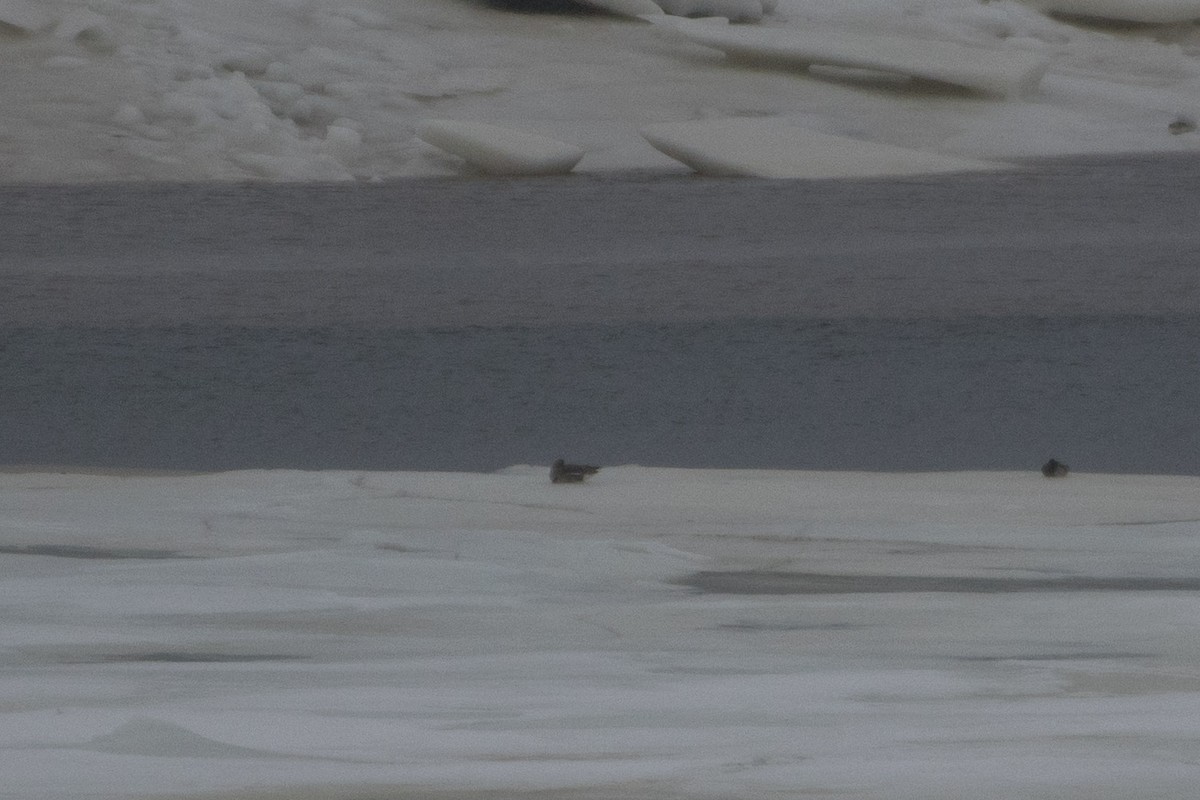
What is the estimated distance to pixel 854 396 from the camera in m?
7.00

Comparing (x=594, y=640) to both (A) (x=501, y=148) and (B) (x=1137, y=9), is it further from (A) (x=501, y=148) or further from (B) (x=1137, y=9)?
(B) (x=1137, y=9)

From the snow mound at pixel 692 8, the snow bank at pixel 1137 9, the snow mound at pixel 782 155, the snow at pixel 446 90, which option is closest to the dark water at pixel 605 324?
the snow mound at pixel 782 155

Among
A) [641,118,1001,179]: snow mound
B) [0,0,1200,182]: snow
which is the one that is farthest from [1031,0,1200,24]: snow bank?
[641,118,1001,179]: snow mound

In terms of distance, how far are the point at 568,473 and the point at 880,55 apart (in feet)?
38.6

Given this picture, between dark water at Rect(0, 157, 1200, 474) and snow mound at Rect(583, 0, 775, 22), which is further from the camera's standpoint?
snow mound at Rect(583, 0, 775, 22)

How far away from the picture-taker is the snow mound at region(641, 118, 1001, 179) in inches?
552

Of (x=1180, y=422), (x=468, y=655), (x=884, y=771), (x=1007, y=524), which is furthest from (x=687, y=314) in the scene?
(x=884, y=771)

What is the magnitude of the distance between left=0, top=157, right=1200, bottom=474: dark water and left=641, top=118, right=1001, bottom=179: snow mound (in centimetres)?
38

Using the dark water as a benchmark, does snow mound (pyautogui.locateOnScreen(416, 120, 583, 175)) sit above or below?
above

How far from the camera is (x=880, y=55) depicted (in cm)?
1588

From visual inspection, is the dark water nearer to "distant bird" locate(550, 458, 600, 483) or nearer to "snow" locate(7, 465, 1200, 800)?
"distant bird" locate(550, 458, 600, 483)

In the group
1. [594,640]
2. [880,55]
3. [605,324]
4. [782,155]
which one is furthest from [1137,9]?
[594,640]

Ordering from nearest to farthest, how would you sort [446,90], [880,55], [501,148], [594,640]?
[594,640], [501,148], [446,90], [880,55]

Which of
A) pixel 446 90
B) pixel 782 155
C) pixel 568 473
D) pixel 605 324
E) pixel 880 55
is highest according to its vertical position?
pixel 880 55
